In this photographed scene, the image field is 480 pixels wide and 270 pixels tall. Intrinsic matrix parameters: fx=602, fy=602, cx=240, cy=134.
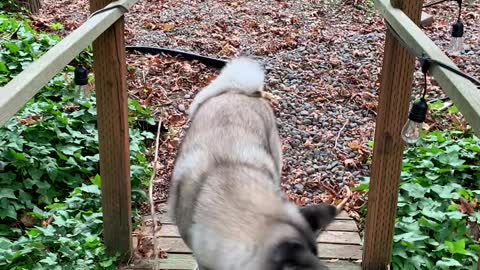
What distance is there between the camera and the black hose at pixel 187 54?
7.09m

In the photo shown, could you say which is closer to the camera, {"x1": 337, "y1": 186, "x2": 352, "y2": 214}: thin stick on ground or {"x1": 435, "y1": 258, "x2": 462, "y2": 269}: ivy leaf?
{"x1": 435, "y1": 258, "x2": 462, "y2": 269}: ivy leaf

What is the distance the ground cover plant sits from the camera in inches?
133

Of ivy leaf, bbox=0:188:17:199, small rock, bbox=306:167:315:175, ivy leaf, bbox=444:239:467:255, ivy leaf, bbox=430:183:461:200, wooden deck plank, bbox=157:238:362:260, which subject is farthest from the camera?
small rock, bbox=306:167:315:175

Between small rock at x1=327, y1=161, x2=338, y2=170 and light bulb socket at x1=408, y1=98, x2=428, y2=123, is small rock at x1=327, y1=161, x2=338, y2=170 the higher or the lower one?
the lower one

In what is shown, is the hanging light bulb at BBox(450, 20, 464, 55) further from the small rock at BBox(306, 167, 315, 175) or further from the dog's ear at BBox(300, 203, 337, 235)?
the small rock at BBox(306, 167, 315, 175)

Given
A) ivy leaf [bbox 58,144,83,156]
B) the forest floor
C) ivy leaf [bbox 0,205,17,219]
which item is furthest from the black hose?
ivy leaf [bbox 0,205,17,219]

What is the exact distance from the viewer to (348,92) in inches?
252

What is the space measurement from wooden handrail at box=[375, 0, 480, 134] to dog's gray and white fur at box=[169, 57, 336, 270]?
0.69 m

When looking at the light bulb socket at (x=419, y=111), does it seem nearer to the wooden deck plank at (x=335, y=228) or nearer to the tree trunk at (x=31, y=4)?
the wooden deck plank at (x=335, y=228)

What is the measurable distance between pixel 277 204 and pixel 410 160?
93.5 inches

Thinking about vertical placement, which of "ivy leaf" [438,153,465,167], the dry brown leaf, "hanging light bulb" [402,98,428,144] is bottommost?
"ivy leaf" [438,153,465,167]

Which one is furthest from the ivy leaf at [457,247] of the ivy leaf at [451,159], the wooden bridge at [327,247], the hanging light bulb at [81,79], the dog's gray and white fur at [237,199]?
the hanging light bulb at [81,79]

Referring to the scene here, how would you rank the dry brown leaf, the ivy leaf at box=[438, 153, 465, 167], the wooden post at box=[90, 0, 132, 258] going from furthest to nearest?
the dry brown leaf
the ivy leaf at box=[438, 153, 465, 167]
the wooden post at box=[90, 0, 132, 258]

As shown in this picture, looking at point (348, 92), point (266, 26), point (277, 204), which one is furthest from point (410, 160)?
point (266, 26)
